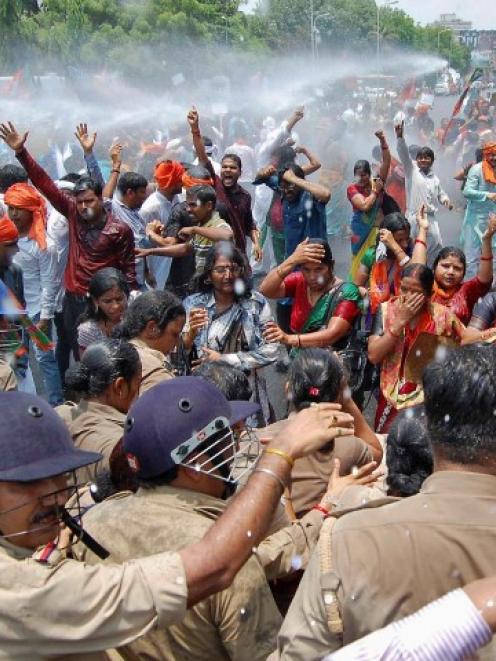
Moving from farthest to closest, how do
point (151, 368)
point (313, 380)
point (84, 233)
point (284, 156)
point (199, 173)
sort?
1. point (284, 156)
2. point (199, 173)
3. point (84, 233)
4. point (151, 368)
5. point (313, 380)

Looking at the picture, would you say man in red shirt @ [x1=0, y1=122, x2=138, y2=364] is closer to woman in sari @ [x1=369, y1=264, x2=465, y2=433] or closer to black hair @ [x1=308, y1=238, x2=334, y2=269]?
black hair @ [x1=308, y1=238, x2=334, y2=269]

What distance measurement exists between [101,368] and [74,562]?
1.79 meters

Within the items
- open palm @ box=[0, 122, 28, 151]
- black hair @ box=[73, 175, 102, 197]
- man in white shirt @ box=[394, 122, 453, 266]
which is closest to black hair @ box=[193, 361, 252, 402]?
black hair @ box=[73, 175, 102, 197]

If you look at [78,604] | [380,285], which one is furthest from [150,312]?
[78,604]

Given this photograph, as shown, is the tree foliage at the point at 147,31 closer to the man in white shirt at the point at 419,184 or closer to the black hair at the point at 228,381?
the man in white shirt at the point at 419,184

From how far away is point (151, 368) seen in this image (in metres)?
4.21

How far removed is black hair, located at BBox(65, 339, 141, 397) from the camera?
144 inches

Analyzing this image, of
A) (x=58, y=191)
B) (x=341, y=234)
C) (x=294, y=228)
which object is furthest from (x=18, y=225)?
(x=341, y=234)

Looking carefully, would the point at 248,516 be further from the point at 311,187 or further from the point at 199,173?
the point at 199,173

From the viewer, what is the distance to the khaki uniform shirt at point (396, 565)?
6.15 feet

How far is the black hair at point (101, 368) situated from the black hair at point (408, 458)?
125 centimetres

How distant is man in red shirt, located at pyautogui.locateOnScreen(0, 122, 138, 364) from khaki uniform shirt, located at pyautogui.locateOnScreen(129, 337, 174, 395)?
193 cm

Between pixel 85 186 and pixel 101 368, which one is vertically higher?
pixel 85 186

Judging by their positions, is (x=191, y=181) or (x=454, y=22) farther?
(x=454, y=22)
